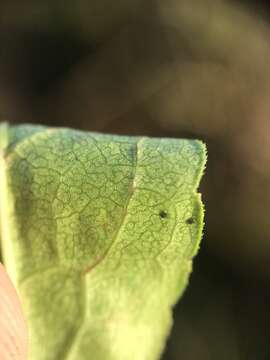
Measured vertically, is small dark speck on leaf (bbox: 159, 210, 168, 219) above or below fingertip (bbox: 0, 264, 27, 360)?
above

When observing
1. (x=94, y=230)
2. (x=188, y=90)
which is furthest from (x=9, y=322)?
(x=188, y=90)

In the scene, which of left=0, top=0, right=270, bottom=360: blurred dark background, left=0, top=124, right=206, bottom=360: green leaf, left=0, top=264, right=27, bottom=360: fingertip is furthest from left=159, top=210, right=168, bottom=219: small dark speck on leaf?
left=0, top=0, right=270, bottom=360: blurred dark background

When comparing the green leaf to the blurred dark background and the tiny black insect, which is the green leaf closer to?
the tiny black insect

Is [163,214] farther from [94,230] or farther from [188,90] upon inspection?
[188,90]

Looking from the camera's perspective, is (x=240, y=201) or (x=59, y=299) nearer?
(x=59, y=299)

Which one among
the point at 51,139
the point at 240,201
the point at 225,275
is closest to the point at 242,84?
the point at 240,201

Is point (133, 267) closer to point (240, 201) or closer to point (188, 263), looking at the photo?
point (188, 263)
